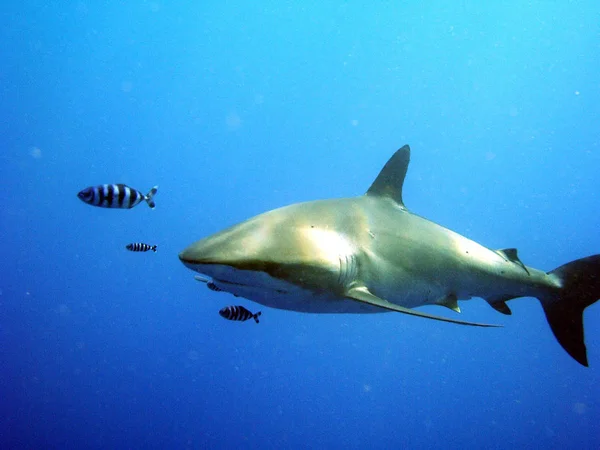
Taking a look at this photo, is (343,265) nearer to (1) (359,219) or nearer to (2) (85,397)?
(1) (359,219)

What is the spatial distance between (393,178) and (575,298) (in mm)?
2812

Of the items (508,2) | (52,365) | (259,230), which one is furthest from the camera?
(508,2)

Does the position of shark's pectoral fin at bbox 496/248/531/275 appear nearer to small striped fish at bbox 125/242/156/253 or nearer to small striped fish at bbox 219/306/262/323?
small striped fish at bbox 219/306/262/323

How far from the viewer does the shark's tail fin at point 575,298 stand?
17.2ft

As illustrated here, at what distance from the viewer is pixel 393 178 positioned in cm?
513

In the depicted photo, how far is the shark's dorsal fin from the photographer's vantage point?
502 centimetres

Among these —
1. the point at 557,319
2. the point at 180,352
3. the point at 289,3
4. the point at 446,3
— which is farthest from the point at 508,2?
the point at 557,319

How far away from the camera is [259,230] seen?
3.32m

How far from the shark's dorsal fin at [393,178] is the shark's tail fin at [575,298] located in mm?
2302

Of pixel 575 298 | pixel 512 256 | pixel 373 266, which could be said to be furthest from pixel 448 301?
pixel 575 298

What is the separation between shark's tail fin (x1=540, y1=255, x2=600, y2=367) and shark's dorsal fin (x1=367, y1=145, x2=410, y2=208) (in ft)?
7.55

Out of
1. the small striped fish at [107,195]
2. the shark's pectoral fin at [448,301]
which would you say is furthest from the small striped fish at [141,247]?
the shark's pectoral fin at [448,301]

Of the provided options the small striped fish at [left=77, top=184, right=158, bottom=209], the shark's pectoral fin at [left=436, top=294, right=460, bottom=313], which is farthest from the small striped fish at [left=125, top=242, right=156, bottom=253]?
the shark's pectoral fin at [left=436, top=294, right=460, bottom=313]

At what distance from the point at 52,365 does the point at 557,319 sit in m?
28.2
